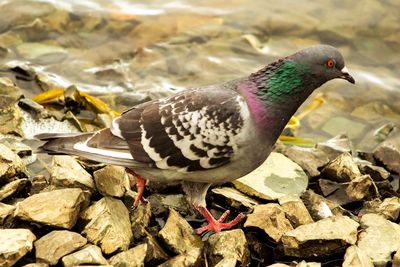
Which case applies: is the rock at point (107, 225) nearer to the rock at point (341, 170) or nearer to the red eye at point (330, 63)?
the red eye at point (330, 63)

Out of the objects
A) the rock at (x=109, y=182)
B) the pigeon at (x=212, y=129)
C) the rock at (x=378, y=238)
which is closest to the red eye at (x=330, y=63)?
the pigeon at (x=212, y=129)

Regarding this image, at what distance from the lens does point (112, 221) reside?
157 inches

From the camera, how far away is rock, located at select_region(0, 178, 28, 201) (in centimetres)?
422

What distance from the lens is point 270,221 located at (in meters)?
4.25

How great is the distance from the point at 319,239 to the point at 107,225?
1318mm

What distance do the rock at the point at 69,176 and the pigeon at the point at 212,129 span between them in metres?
0.19

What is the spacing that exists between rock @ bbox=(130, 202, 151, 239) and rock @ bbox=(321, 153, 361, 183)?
5.25ft

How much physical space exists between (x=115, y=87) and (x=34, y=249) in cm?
364

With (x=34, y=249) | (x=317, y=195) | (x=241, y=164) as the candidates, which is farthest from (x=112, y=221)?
(x=317, y=195)

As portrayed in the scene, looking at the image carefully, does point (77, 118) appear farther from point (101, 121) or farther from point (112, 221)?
point (112, 221)

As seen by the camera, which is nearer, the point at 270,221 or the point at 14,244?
the point at 14,244

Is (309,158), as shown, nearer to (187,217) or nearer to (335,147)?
(335,147)

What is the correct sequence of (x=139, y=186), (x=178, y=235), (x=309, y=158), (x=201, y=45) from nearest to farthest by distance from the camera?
(x=178, y=235)
(x=139, y=186)
(x=309, y=158)
(x=201, y=45)

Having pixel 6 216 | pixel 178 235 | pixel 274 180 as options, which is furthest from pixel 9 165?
pixel 274 180
